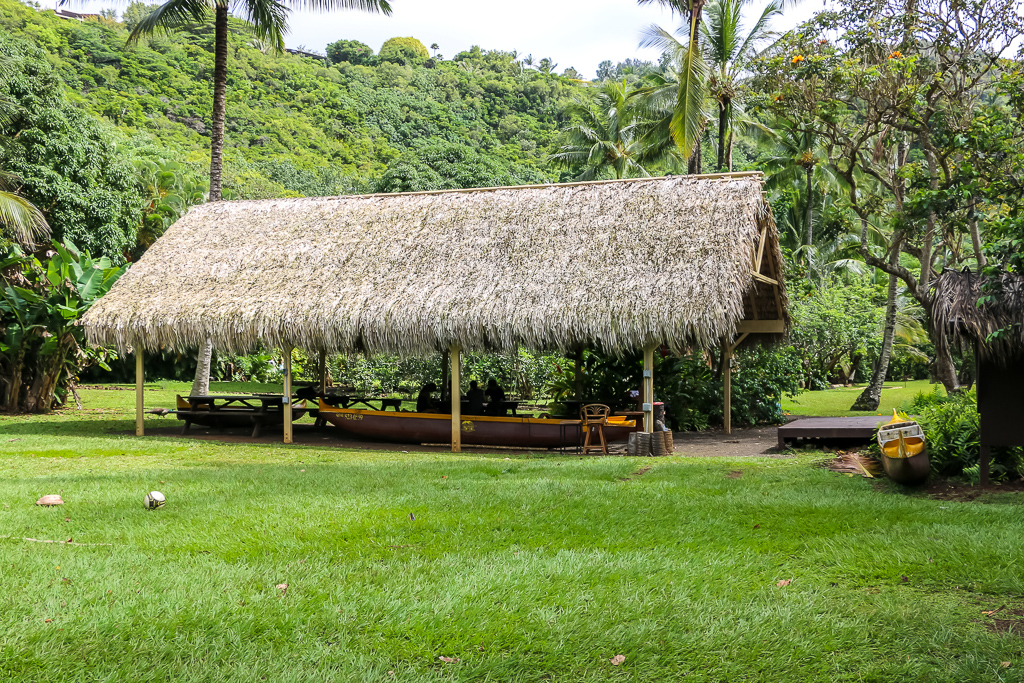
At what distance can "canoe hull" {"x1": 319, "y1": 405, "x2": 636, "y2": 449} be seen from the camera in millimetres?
11898

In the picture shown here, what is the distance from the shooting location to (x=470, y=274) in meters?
12.3

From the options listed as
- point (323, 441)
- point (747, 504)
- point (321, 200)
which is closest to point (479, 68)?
point (321, 200)

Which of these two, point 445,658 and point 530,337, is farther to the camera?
point 530,337

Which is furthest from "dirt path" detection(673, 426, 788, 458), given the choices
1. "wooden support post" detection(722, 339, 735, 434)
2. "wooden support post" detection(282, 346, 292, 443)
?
"wooden support post" detection(282, 346, 292, 443)

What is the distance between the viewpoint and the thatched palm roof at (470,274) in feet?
36.7

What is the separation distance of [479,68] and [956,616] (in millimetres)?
51664

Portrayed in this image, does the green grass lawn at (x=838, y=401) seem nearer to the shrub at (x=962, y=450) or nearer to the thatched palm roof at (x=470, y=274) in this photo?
the thatched palm roof at (x=470, y=274)

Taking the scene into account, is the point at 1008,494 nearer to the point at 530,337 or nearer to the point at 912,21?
the point at 530,337

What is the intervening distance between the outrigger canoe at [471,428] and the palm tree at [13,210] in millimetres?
7754

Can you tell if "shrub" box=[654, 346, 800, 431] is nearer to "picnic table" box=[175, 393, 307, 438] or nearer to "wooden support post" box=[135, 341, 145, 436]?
"picnic table" box=[175, 393, 307, 438]

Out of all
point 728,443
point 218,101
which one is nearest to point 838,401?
point 728,443

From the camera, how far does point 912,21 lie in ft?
45.8

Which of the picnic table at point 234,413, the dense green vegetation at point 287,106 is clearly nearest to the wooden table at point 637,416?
the picnic table at point 234,413

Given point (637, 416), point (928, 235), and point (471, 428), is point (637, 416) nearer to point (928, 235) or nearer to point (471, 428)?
point (471, 428)
